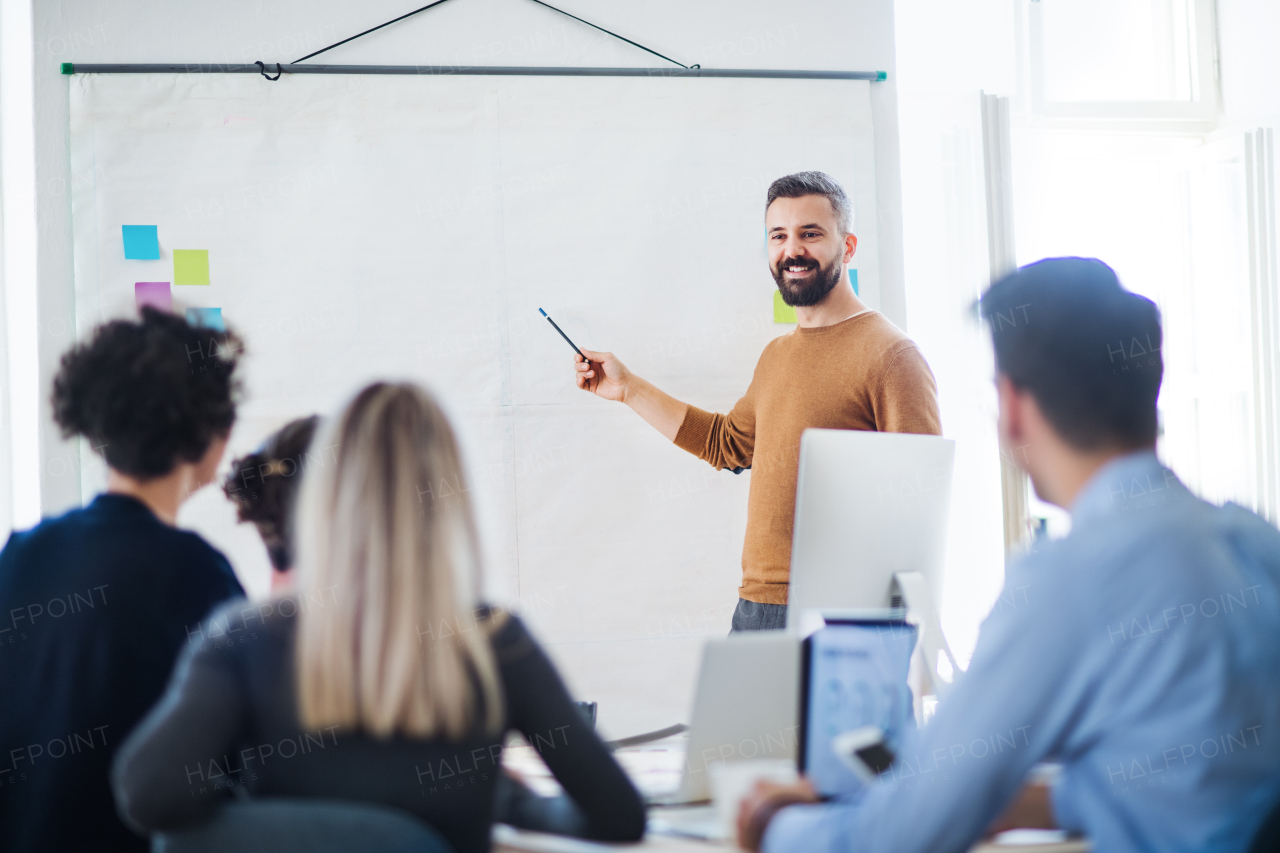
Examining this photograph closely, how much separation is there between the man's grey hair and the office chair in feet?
6.30

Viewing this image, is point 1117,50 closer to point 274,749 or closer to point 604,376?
point 604,376

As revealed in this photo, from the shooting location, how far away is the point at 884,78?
2977 millimetres

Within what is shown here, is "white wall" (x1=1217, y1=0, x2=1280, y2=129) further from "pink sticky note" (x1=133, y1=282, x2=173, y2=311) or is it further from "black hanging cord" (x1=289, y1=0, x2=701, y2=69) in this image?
"pink sticky note" (x1=133, y1=282, x2=173, y2=311)

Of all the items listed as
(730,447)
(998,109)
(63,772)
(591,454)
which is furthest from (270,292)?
(998,109)

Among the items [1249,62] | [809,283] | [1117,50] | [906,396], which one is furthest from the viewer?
[1117,50]

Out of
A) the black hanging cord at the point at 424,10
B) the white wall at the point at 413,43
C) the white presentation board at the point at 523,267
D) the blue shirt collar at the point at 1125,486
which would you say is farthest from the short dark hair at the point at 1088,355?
the black hanging cord at the point at 424,10

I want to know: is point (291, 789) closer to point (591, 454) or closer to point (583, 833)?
point (583, 833)

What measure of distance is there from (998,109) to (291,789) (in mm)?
2737

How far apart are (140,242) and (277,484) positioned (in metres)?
1.59

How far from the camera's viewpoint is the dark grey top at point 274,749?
39.4 inches

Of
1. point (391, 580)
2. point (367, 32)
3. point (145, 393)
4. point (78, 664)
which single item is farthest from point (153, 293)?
point (391, 580)

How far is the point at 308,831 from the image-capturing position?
906 millimetres

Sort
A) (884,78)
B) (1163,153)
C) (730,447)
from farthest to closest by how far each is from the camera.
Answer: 1. (1163,153)
2. (884,78)
3. (730,447)

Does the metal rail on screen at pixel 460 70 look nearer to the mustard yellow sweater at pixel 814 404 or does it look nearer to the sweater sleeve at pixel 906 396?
the mustard yellow sweater at pixel 814 404
